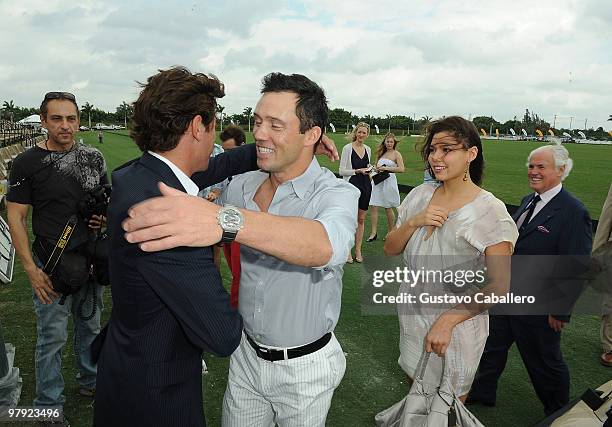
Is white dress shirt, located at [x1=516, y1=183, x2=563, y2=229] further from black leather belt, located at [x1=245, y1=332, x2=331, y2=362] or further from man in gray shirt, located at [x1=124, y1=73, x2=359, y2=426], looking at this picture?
black leather belt, located at [x1=245, y1=332, x2=331, y2=362]

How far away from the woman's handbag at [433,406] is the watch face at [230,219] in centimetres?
182

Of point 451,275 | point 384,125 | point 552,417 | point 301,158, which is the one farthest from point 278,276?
point 384,125

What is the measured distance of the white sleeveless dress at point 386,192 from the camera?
30.0 feet

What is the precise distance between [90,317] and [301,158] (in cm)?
243

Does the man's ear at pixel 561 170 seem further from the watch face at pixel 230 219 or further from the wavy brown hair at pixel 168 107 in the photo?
the watch face at pixel 230 219

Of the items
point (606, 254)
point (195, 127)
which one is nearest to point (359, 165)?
point (606, 254)

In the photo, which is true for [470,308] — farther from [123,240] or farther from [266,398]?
[123,240]

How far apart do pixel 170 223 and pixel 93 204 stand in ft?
8.13

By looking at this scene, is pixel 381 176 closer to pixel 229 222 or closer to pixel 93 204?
pixel 93 204

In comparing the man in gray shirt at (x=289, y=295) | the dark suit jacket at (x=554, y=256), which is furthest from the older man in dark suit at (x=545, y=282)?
the man in gray shirt at (x=289, y=295)

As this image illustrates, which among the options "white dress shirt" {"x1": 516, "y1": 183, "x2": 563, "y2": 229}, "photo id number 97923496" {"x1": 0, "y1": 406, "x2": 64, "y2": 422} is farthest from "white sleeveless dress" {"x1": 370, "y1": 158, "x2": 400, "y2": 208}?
"photo id number 97923496" {"x1": 0, "y1": 406, "x2": 64, "y2": 422}

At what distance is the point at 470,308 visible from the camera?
103 inches

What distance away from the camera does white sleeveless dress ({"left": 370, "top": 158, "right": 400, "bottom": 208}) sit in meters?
9.14

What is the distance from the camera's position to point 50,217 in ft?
11.4
